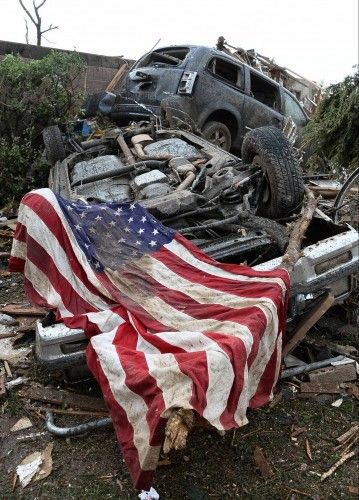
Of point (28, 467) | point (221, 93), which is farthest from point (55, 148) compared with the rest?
point (28, 467)

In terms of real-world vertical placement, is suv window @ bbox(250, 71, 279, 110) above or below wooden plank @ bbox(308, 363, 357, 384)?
above

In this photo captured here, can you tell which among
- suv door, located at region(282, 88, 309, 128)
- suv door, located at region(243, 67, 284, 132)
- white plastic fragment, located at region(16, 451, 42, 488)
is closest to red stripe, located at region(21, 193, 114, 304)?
white plastic fragment, located at region(16, 451, 42, 488)

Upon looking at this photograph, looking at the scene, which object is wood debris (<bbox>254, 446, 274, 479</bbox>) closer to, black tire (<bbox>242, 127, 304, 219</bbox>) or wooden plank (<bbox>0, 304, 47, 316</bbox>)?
black tire (<bbox>242, 127, 304, 219</bbox>)

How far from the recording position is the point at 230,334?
235 centimetres

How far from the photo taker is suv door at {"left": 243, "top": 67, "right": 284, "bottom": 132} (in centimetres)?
841

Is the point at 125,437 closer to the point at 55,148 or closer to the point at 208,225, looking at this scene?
the point at 208,225

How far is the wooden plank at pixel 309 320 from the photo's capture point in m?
3.17

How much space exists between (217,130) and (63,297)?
230 inches

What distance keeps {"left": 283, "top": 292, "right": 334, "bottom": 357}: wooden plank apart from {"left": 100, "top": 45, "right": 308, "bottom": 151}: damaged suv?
13.6 feet

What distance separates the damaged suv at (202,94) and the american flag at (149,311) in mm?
3837

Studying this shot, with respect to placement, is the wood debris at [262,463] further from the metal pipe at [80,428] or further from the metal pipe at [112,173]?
the metal pipe at [112,173]

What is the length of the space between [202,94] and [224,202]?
4461 millimetres

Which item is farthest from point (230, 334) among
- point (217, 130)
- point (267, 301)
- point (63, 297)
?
point (217, 130)

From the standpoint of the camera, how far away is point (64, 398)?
10.00 feet
